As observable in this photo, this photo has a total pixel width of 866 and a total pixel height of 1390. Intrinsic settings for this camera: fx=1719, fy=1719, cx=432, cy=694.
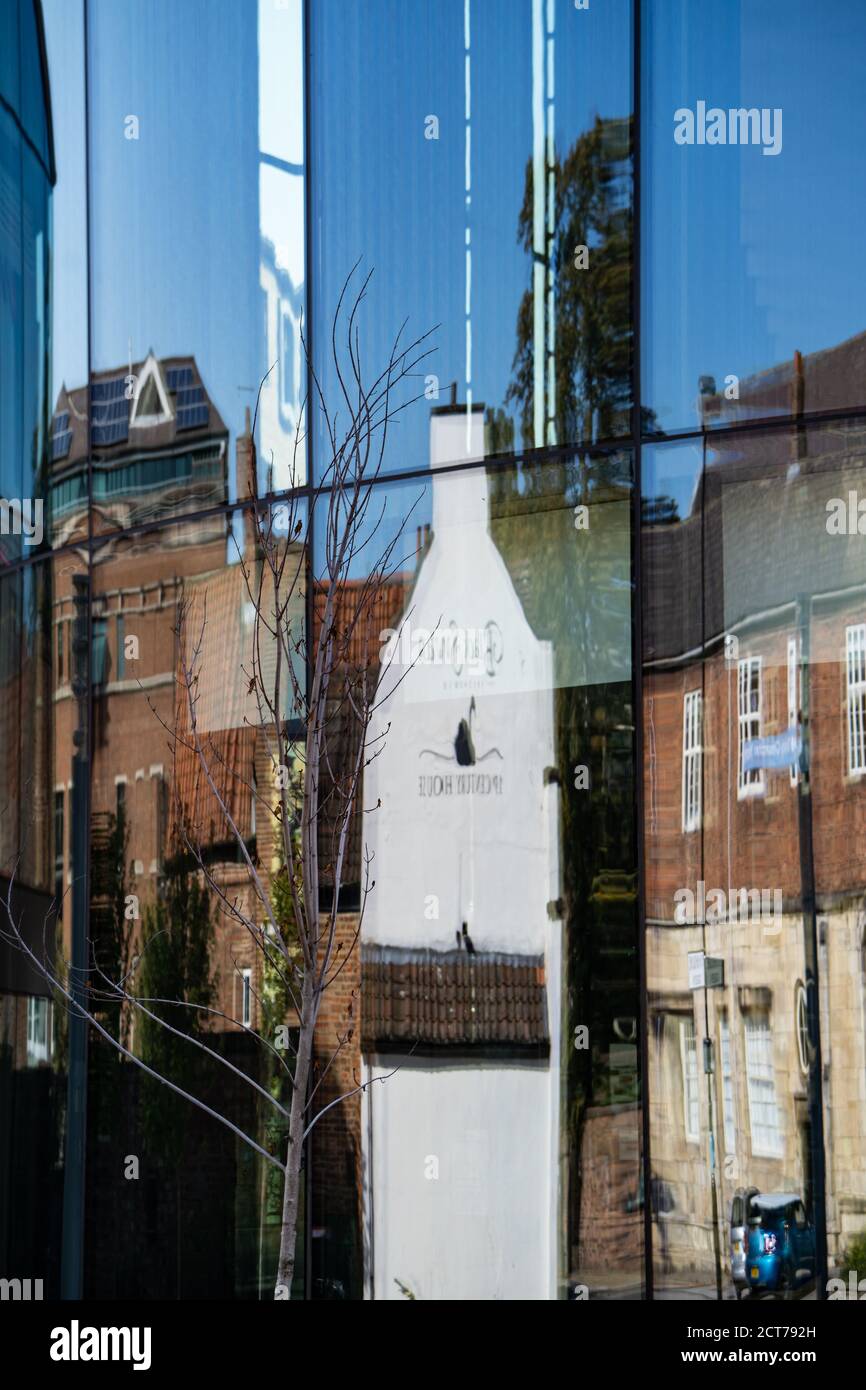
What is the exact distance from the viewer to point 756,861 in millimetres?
8578

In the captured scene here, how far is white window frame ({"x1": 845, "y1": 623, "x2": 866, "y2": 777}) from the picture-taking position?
27.7ft

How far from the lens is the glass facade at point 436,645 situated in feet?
28.2

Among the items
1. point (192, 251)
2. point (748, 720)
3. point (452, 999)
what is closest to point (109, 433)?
point (192, 251)

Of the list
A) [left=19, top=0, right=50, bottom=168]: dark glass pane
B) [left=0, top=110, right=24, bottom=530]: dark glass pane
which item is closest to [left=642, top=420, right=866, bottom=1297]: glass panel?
[left=0, top=110, right=24, bottom=530]: dark glass pane

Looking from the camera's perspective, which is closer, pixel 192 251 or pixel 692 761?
pixel 692 761

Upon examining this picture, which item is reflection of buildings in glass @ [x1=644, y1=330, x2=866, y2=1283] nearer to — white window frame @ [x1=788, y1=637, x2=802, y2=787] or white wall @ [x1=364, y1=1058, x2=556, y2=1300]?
white window frame @ [x1=788, y1=637, x2=802, y2=787]

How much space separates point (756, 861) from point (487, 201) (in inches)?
153

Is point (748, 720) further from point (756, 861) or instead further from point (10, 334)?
point (10, 334)

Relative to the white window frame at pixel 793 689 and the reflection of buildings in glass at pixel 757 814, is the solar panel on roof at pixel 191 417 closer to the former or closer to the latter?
the reflection of buildings in glass at pixel 757 814

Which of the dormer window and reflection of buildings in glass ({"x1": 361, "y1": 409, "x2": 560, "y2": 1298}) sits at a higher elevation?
the dormer window

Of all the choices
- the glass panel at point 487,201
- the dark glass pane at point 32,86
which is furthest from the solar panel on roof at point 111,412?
the dark glass pane at point 32,86
